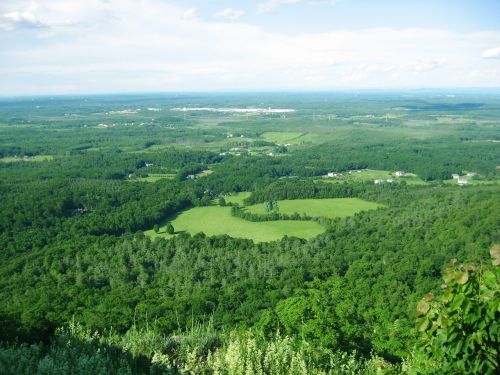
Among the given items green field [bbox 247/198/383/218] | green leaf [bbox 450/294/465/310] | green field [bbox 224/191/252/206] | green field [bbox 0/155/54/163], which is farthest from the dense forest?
green field [bbox 247/198/383/218]

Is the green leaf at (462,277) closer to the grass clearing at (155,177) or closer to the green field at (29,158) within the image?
the grass clearing at (155,177)

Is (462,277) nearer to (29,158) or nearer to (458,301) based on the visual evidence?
(458,301)

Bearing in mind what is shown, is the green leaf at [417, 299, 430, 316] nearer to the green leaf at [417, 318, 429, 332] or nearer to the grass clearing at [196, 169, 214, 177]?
the green leaf at [417, 318, 429, 332]

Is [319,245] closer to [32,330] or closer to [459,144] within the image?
[32,330]

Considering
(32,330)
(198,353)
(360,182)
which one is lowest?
(360,182)

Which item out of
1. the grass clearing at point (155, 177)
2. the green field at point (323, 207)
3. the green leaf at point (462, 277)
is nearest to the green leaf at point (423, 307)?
the green leaf at point (462, 277)

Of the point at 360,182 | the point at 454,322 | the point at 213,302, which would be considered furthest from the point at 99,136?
A: the point at 454,322
